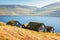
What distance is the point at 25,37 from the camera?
2497cm

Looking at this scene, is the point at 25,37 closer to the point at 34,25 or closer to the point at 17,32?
the point at 17,32

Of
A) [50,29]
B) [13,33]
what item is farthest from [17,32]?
[50,29]

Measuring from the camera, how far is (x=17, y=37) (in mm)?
23734

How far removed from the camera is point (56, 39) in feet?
102

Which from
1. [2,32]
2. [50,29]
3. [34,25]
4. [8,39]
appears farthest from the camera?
[50,29]

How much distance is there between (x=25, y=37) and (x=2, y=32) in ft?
9.95

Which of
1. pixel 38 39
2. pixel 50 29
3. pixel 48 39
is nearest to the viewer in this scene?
pixel 38 39

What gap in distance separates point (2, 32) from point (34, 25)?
79.0ft

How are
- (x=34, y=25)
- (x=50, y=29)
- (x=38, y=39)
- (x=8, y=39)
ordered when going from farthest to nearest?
(x=50, y=29)
(x=34, y=25)
(x=38, y=39)
(x=8, y=39)

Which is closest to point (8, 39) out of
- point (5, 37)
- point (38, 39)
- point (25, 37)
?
point (5, 37)

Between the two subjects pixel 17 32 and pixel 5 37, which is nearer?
pixel 5 37

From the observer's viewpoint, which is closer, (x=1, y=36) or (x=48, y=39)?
(x=1, y=36)

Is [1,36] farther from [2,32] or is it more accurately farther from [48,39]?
[48,39]

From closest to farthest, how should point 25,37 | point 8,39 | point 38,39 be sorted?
point 8,39 < point 25,37 < point 38,39
